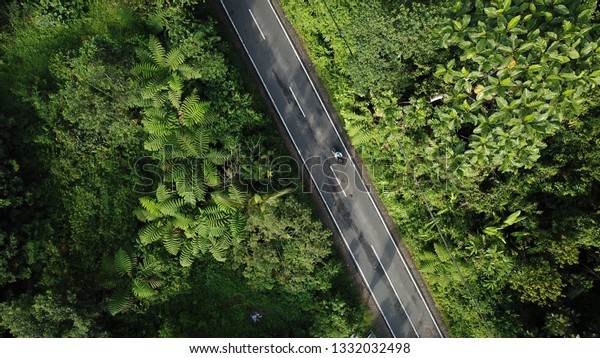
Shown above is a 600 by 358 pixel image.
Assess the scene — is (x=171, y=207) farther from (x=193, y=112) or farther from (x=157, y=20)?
(x=157, y=20)

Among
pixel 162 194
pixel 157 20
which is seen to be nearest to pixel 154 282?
pixel 162 194

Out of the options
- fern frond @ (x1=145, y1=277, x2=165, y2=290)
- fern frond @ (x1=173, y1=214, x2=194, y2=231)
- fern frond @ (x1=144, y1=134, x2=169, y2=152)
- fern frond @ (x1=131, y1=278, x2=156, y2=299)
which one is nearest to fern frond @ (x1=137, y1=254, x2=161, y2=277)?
fern frond @ (x1=145, y1=277, x2=165, y2=290)

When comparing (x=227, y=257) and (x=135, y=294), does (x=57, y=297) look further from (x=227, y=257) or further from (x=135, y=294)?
(x=227, y=257)

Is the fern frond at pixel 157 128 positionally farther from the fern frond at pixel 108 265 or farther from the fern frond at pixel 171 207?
the fern frond at pixel 108 265

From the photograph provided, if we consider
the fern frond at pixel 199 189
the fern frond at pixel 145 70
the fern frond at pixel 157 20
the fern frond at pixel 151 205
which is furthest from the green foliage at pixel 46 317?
the fern frond at pixel 157 20

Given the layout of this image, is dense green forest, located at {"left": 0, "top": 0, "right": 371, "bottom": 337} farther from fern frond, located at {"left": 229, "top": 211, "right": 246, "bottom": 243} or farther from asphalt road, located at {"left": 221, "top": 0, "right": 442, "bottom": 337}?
asphalt road, located at {"left": 221, "top": 0, "right": 442, "bottom": 337}

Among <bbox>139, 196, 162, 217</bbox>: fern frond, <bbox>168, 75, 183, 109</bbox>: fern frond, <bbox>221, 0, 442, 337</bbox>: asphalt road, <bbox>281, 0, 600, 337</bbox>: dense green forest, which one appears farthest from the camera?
<bbox>221, 0, 442, 337</bbox>: asphalt road
